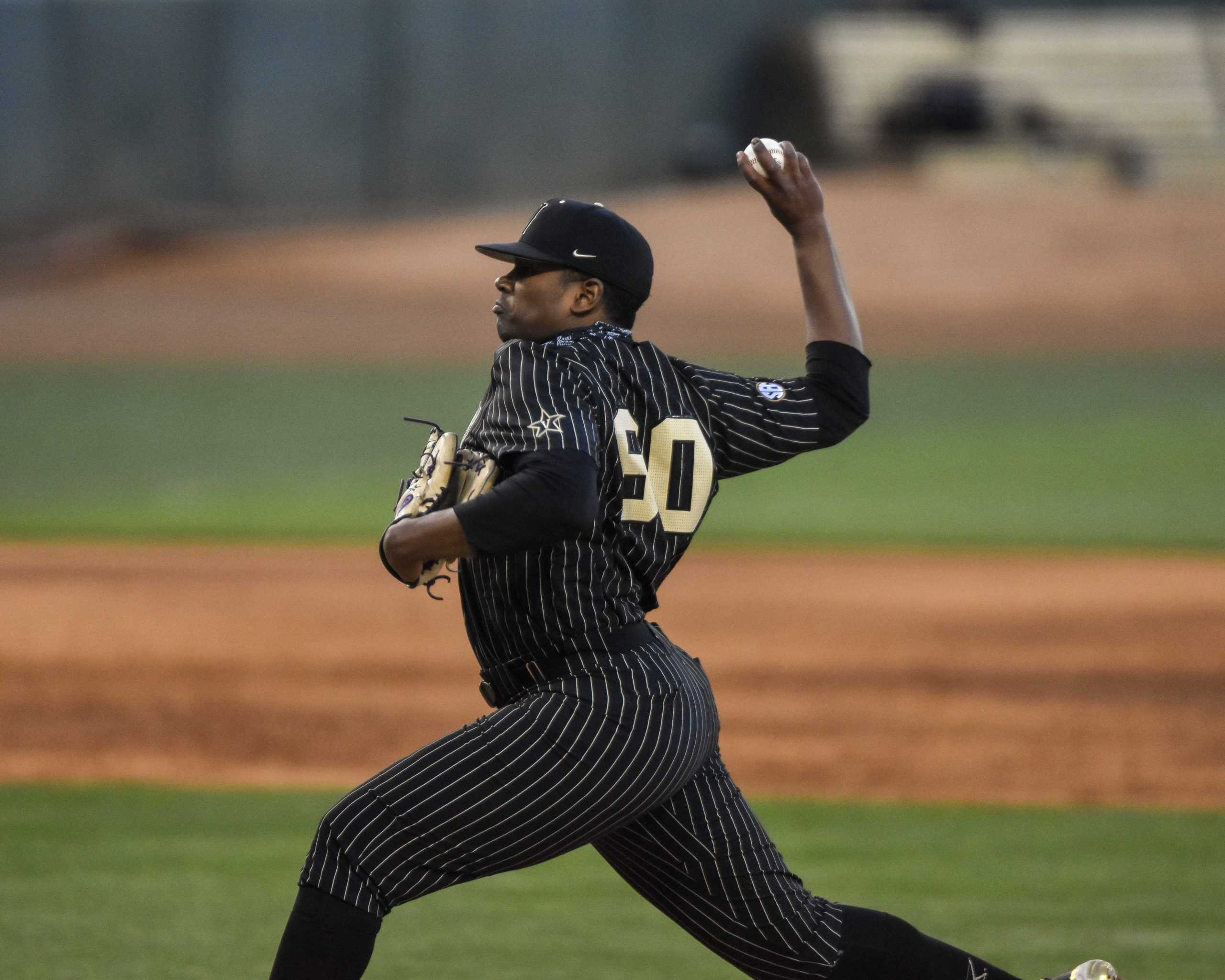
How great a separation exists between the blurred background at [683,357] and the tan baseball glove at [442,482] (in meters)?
1.64

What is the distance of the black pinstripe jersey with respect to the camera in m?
2.43

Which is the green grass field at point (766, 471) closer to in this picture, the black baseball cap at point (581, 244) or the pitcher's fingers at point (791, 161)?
the pitcher's fingers at point (791, 161)

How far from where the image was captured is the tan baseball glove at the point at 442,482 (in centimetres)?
244

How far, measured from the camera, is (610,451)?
250cm

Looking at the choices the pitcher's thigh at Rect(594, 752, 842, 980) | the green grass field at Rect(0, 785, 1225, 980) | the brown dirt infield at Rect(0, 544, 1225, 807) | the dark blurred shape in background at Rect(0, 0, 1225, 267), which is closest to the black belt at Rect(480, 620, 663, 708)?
A: the pitcher's thigh at Rect(594, 752, 842, 980)

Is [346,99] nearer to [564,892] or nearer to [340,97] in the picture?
[340,97]

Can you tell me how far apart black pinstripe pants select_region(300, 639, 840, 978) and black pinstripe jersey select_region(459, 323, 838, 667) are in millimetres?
102

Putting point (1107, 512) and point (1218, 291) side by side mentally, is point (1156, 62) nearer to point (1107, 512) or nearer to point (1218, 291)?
point (1218, 291)

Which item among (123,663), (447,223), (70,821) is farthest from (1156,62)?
(70,821)

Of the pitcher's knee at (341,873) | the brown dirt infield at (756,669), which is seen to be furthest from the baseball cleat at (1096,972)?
the brown dirt infield at (756,669)

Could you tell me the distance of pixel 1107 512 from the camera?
12.6 meters

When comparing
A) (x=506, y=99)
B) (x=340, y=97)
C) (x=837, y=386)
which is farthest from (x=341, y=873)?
(x=506, y=99)

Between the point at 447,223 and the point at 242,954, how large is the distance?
23.7 meters

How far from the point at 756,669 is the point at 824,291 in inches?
209
